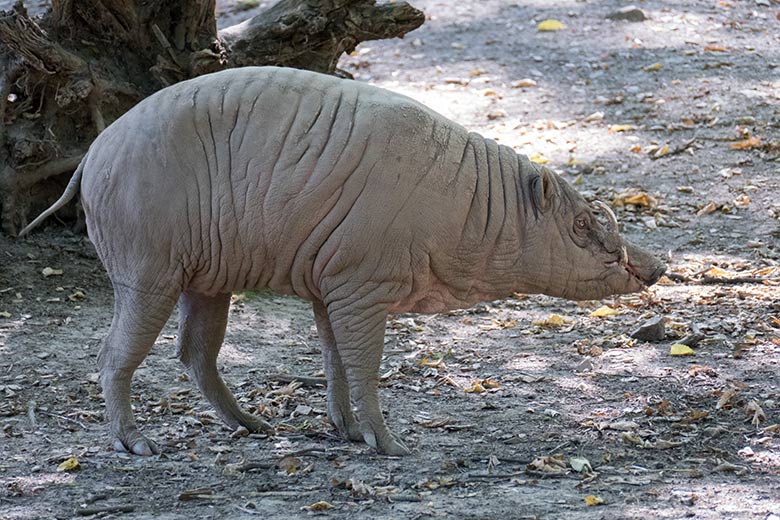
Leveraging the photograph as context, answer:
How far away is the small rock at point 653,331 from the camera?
7250 millimetres

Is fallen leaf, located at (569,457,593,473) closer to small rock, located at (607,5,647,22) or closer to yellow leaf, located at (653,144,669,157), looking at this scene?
yellow leaf, located at (653,144,669,157)

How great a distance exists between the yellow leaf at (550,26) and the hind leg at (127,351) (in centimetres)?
990

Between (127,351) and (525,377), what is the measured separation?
2537mm

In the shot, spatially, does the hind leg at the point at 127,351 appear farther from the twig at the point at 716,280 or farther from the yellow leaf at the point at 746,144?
the yellow leaf at the point at 746,144

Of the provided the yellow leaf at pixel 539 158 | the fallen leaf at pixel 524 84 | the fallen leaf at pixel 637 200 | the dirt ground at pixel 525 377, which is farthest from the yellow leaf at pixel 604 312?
the fallen leaf at pixel 524 84

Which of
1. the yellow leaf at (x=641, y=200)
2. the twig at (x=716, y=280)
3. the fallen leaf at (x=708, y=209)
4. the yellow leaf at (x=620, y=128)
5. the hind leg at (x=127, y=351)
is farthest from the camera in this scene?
the yellow leaf at (x=620, y=128)

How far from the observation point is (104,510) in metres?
4.70

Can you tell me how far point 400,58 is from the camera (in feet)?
45.8

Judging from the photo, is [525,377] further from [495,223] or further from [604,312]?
[495,223]

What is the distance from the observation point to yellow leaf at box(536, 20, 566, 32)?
14367 mm

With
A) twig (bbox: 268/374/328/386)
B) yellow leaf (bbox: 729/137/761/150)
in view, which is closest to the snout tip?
twig (bbox: 268/374/328/386)

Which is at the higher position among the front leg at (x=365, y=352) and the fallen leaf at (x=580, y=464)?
the front leg at (x=365, y=352)

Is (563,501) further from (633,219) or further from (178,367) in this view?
(633,219)

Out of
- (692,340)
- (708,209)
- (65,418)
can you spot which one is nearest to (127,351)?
(65,418)
